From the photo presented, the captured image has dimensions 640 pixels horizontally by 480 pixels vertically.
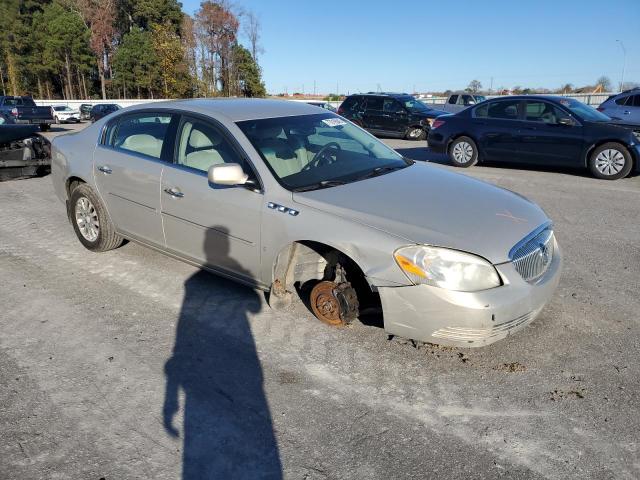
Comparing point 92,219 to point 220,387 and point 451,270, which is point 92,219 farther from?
point 451,270

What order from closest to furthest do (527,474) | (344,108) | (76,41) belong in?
1. (527,474)
2. (344,108)
3. (76,41)

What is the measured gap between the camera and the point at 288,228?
3455mm

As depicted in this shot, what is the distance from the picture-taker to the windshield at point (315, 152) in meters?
3.78

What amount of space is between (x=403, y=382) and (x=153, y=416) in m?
1.44

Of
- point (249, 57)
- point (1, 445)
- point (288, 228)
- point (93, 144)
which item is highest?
point (249, 57)

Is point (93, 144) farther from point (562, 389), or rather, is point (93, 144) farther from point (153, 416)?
point (562, 389)

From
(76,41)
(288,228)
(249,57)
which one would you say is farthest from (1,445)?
(76,41)

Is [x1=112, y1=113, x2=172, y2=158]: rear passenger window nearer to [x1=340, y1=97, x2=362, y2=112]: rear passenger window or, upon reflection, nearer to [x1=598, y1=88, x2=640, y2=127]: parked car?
[x1=598, y1=88, x2=640, y2=127]: parked car

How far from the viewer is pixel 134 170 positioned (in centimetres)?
448

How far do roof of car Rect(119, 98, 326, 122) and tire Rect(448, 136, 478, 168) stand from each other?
6919 millimetres

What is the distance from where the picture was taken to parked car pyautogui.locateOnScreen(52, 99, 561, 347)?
299 centimetres

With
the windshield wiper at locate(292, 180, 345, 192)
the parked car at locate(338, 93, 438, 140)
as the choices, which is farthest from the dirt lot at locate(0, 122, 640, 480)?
the parked car at locate(338, 93, 438, 140)

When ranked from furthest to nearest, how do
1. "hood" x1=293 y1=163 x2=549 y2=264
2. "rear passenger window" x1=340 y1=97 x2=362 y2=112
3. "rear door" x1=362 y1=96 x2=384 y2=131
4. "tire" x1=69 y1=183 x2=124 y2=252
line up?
"rear passenger window" x1=340 y1=97 x2=362 y2=112 → "rear door" x1=362 y1=96 x2=384 y2=131 → "tire" x1=69 y1=183 x2=124 y2=252 → "hood" x1=293 y1=163 x2=549 y2=264

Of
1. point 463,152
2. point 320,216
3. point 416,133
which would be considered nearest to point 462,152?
point 463,152
